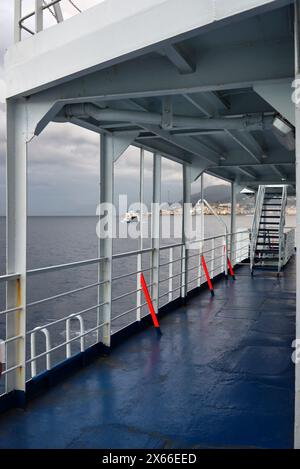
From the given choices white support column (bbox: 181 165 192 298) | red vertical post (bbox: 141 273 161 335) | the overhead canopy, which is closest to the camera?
the overhead canopy

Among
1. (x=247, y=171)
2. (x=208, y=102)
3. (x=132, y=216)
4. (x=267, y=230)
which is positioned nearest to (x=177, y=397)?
(x=208, y=102)

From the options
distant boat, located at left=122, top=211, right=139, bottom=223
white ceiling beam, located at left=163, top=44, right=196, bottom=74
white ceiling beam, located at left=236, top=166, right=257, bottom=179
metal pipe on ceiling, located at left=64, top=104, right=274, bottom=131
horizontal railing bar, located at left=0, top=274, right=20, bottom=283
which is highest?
white ceiling beam, located at left=163, top=44, right=196, bottom=74

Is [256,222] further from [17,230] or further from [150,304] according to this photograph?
[17,230]

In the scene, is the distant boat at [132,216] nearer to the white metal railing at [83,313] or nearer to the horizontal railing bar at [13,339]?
the white metal railing at [83,313]

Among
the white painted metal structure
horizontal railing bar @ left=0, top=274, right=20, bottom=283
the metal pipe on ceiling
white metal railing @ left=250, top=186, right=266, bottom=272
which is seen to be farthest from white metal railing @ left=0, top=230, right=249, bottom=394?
the metal pipe on ceiling

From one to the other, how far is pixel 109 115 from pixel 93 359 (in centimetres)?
245

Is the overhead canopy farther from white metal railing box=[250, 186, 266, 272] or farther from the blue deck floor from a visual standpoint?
white metal railing box=[250, 186, 266, 272]

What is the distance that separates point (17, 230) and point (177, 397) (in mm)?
1864

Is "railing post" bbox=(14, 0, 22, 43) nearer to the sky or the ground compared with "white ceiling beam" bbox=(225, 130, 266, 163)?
nearer to the sky

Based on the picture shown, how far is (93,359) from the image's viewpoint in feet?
15.3

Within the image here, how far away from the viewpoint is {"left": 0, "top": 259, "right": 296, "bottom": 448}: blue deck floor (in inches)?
118

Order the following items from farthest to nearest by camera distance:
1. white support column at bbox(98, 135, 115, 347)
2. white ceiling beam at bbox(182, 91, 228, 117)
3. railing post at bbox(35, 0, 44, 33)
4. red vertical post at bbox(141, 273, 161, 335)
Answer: red vertical post at bbox(141, 273, 161, 335), white support column at bbox(98, 135, 115, 347), white ceiling beam at bbox(182, 91, 228, 117), railing post at bbox(35, 0, 44, 33)

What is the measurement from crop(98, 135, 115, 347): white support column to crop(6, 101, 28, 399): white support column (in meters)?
1.41
